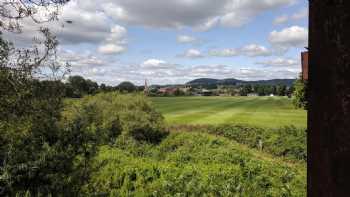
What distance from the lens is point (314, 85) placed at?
4.01 ft

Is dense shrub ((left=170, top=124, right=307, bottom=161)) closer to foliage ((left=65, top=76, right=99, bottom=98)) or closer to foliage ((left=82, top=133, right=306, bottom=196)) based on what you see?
foliage ((left=82, top=133, right=306, bottom=196))

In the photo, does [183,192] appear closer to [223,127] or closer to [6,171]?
[6,171]

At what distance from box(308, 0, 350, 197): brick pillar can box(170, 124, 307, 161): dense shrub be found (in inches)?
873

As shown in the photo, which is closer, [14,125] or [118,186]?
[14,125]

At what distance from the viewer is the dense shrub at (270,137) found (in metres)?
23.3

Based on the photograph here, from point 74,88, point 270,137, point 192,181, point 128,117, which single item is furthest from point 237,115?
point 74,88

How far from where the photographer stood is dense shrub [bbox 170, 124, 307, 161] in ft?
76.6

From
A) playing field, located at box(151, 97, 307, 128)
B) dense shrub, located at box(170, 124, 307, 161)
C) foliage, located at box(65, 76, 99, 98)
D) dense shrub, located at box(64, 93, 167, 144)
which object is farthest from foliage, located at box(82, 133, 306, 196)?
playing field, located at box(151, 97, 307, 128)

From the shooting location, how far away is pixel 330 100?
1139mm

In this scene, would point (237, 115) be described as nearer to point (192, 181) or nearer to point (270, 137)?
point (270, 137)

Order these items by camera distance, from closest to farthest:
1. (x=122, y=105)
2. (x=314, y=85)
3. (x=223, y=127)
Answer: (x=314, y=85)
(x=122, y=105)
(x=223, y=127)

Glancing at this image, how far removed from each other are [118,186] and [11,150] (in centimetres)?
656

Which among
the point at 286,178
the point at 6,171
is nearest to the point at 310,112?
the point at 6,171

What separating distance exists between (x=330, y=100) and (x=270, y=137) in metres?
27.9
